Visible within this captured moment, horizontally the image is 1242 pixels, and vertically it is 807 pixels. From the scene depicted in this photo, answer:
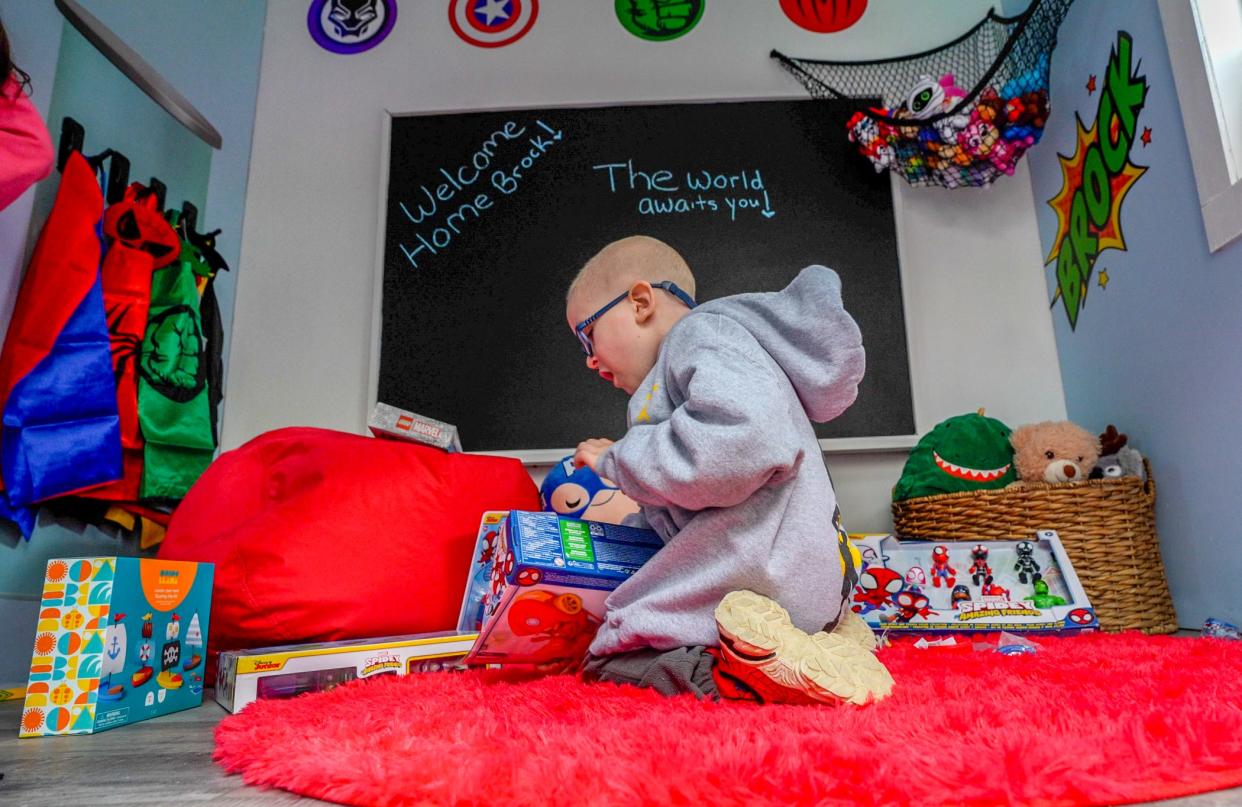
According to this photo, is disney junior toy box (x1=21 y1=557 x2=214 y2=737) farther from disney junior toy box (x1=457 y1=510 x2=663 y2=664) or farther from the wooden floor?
disney junior toy box (x1=457 y1=510 x2=663 y2=664)

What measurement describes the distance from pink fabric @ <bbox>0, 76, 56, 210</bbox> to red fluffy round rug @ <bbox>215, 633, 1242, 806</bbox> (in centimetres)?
84

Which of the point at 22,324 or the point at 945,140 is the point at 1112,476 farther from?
the point at 22,324

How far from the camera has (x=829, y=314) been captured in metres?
0.86

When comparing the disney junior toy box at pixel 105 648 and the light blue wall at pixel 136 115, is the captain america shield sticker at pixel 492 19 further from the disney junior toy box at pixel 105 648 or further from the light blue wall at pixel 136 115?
the disney junior toy box at pixel 105 648

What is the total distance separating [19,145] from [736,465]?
1.10 meters

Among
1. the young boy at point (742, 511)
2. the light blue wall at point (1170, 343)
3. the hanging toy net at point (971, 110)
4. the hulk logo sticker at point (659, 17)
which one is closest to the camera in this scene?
the young boy at point (742, 511)

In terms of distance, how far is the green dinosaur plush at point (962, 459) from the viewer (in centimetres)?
141

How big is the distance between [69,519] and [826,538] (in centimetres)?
122

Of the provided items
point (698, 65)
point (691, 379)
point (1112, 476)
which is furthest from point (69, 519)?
point (1112, 476)

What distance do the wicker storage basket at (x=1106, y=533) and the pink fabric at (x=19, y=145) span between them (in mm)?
1575

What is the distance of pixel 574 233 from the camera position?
1783 millimetres

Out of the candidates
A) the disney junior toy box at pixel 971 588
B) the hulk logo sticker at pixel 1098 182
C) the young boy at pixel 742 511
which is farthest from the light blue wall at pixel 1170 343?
the young boy at pixel 742 511

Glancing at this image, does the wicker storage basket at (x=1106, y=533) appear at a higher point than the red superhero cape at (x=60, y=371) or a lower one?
lower

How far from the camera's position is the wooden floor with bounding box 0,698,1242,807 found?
534 millimetres
